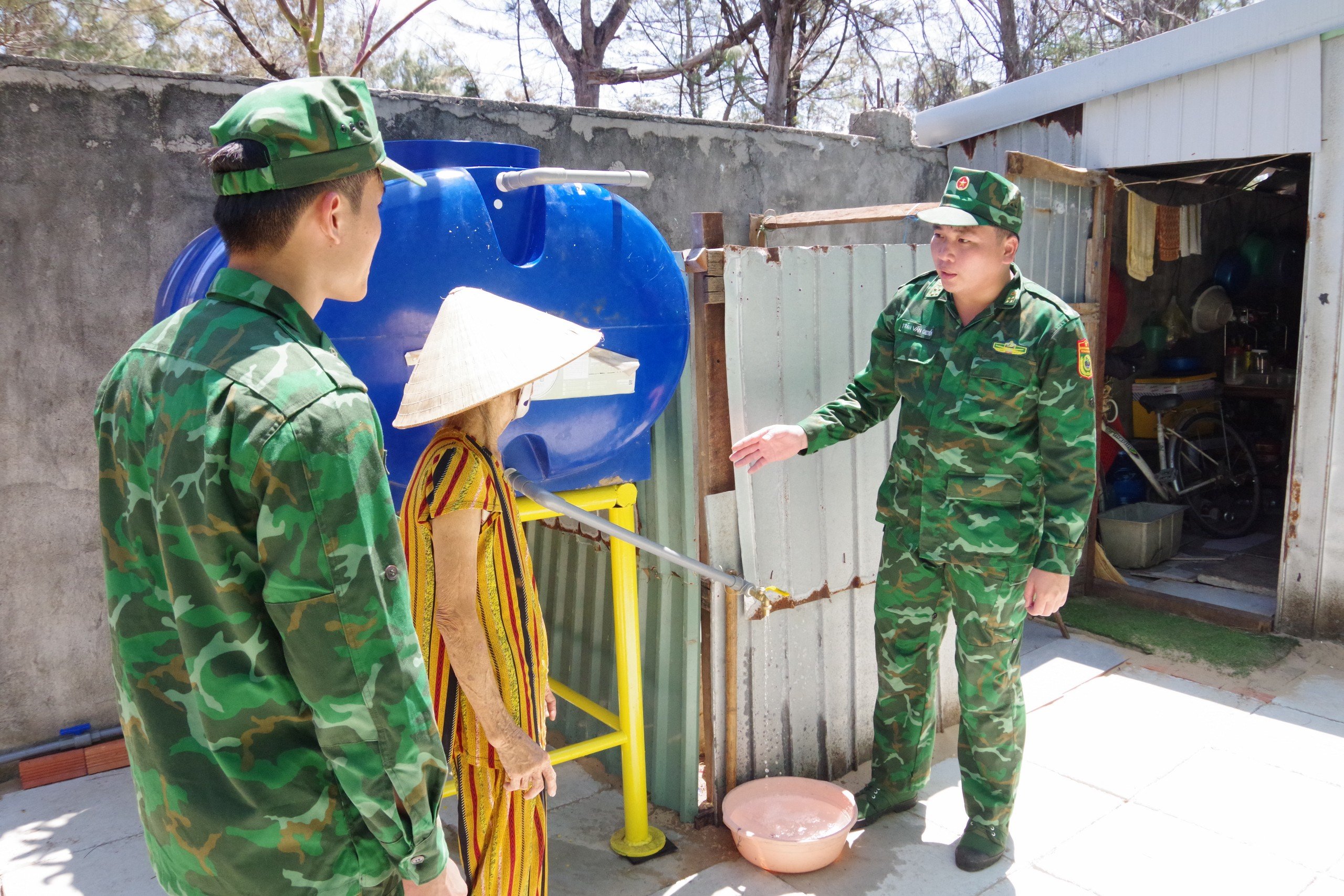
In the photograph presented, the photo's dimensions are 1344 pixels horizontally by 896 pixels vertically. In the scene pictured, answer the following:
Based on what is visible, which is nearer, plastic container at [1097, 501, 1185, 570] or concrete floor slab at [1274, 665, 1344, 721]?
concrete floor slab at [1274, 665, 1344, 721]

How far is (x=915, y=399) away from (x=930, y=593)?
0.59 meters

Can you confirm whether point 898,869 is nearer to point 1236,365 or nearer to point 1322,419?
point 1322,419

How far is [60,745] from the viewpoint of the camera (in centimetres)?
346

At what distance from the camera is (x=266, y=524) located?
1085 mm

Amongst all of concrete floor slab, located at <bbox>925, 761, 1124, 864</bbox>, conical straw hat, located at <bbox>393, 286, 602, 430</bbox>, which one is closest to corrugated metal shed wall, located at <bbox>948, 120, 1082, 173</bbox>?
concrete floor slab, located at <bbox>925, 761, 1124, 864</bbox>

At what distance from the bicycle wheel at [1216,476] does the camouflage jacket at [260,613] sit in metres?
6.25

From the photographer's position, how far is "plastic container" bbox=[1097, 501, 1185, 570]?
5.59 metres

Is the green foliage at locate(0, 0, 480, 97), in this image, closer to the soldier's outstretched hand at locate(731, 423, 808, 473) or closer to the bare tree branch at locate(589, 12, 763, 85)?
the bare tree branch at locate(589, 12, 763, 85)

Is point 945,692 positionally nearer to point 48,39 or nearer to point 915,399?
point 915,399

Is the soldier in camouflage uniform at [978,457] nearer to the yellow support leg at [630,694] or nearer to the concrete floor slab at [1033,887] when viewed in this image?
the concrete floor slab at [1033,887]

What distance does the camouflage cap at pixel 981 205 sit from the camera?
8.69 feet

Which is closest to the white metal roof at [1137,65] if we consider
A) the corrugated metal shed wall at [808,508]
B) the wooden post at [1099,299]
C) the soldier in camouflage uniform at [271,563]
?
the wooden post at [1099,299]

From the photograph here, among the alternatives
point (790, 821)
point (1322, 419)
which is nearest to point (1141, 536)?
point (1322, 419)

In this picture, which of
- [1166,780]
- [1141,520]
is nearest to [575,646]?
[1166,780]
